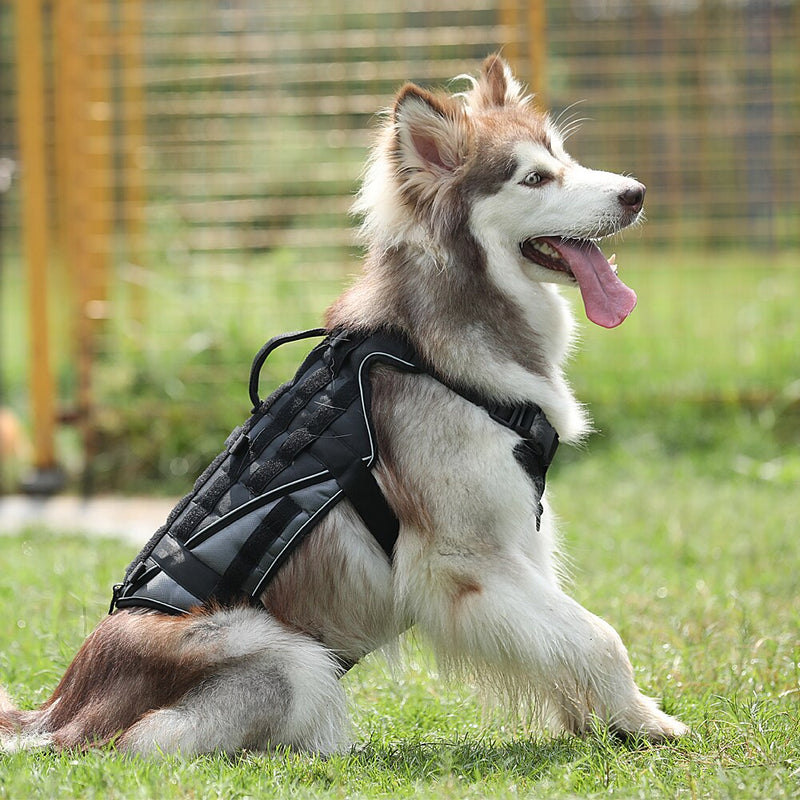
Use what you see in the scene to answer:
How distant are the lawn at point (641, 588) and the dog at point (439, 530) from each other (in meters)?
0.13

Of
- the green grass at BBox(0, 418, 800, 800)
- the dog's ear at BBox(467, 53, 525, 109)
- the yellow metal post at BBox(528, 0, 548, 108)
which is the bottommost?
the green grass at BBox(0, 418, 800, 800)

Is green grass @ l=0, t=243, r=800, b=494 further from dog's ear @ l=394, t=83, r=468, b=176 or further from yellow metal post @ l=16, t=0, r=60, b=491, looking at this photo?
dog's ear @ l=394, t=83, r=468, b=176

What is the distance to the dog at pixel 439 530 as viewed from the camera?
3.01 metres

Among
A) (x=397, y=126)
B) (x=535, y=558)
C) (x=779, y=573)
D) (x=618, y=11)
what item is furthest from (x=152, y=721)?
(x=618, y=11)

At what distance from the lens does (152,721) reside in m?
2.97

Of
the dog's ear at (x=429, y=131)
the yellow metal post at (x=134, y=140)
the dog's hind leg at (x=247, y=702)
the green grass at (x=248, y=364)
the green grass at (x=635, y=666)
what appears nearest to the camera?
the green grass at (x=635, y=666)

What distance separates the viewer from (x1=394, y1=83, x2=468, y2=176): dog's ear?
3.33 m

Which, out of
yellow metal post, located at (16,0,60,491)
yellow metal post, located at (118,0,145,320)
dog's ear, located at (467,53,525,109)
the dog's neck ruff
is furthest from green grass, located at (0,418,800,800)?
yellow metal post, located at (118,0,145,320)

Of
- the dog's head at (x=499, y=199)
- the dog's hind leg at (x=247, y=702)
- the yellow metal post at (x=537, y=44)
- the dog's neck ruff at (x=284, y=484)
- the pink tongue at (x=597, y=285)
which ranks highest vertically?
the yellow metal post at (x=537, y=44)

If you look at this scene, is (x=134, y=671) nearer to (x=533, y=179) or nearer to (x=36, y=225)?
(x=533, y=179)

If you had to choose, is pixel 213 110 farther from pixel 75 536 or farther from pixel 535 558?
pixel 535 558

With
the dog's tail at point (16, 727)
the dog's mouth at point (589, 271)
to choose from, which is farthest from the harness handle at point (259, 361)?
the dog's tail at point (16, 727)

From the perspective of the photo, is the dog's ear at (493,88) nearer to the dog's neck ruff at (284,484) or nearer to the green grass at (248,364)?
the dog's neck ruff at (284,484)

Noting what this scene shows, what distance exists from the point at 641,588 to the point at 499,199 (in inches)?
82.1
